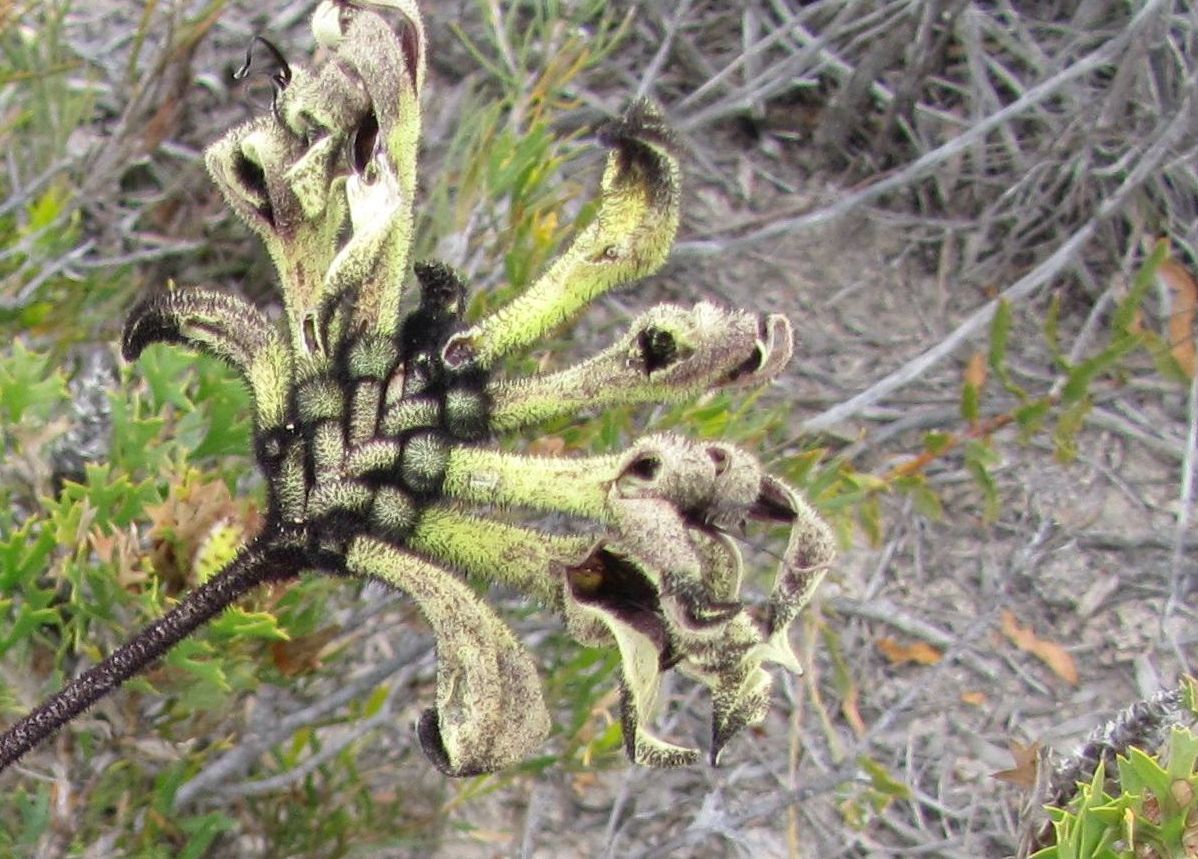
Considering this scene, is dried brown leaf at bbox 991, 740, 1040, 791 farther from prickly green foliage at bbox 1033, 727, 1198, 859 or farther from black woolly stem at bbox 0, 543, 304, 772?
black woolly stem at bbox 0, 543, 304, 772

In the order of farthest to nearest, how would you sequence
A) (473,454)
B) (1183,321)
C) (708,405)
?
(1183,321), (708,405), (473,454)

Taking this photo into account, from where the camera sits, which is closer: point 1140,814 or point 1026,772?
point 1140,814

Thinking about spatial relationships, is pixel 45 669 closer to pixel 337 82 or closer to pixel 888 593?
pixel 337 82

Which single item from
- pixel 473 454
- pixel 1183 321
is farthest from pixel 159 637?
pixel 1183 321

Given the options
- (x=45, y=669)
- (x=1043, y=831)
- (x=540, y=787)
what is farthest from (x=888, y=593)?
(x=45, y=669)

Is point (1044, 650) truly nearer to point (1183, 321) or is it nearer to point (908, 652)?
point (908, 652)

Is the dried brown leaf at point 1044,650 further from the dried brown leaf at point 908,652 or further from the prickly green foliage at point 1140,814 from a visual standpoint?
the prickly green foliage at point 1140,814
